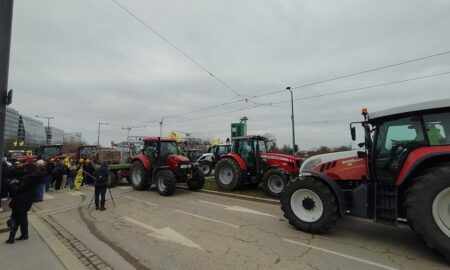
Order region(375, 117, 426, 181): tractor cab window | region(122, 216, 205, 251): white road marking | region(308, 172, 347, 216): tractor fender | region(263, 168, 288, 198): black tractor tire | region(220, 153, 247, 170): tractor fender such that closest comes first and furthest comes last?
region(375, 117, 426, 181): tractor cab window
region(122, 216, 205, 251): white road marking
region(308, 172, 347, 216): tractor fender
region(263, 168, 288, 198): black tractor tire
region(220, 153, 247, 170): tractor fender

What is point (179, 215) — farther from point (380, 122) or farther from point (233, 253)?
point (380, 122)

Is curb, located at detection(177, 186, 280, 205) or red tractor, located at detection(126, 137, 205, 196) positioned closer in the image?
curb, located at detection(177, 186, 280, 205)

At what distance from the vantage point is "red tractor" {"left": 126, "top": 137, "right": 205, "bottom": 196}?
1339 cm

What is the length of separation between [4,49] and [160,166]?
377 inches

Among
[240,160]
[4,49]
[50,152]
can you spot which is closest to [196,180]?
[240,160]

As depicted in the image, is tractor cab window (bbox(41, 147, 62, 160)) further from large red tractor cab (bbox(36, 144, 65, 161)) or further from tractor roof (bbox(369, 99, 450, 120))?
tractor roof (bbox(369, 99, 450, 120))

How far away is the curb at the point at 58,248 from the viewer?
4.95m

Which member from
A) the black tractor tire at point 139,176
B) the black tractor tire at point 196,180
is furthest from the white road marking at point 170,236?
the black tractor tire at point 139,176

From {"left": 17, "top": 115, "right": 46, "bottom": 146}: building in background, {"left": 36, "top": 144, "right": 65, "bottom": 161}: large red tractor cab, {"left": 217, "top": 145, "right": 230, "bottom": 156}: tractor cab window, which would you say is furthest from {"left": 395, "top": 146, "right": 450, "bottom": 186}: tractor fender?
{"left": 17, "top": 115, "right": 46, "bottom": 146}: building in background

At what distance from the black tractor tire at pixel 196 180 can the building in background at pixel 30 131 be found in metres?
59.6

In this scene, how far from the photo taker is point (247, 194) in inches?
476

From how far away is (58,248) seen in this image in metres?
5.77

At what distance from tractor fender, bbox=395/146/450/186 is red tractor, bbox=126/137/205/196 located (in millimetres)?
9145

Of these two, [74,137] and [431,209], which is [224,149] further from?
[74,137]
